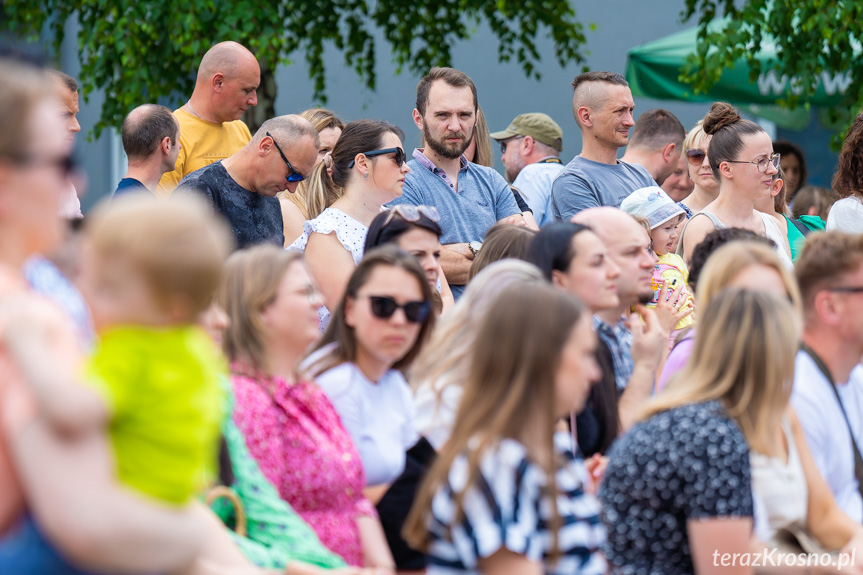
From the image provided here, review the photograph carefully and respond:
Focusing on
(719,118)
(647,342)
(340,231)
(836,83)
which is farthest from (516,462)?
(836,83)

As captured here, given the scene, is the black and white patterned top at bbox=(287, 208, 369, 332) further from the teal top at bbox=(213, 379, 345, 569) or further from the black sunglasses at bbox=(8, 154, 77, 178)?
the black sunglasses at bbox=(8, 154, 77, 178)

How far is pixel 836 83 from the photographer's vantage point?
8844 mm

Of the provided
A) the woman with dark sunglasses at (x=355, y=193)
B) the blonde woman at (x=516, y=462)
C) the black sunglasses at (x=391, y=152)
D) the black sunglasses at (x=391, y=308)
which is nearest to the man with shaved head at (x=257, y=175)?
the woman with dark sunglasses at (x=355, y=193)

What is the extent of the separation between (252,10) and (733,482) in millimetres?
6974

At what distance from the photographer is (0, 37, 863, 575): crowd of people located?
1459mm

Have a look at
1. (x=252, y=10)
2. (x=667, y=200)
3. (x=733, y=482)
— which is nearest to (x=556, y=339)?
(x=733, y=482)

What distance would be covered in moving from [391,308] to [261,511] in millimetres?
768

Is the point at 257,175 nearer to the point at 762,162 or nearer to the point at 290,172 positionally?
the point at 290,172

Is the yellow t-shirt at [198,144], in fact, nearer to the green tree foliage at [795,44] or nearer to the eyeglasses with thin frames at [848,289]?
the eyeglasses with thin frames at [848,289]

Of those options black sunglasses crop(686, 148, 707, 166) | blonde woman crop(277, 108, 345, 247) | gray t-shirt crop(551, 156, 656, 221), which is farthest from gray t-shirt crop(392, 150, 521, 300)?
black sunglasses crop(686, 148, 707, 166)

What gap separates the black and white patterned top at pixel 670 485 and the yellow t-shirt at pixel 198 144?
11.8ft

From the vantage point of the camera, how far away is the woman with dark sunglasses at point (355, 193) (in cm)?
430

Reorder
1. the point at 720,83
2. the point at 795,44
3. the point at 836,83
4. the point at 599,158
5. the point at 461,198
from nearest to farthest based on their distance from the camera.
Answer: the point at 461,198 → the point at 599,158 → the point at 795,44 → the point at 720,83 → the point at 836,83

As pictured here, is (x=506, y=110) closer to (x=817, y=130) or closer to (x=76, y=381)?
(x=817, y=130)
